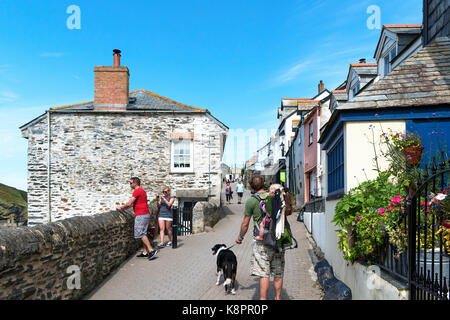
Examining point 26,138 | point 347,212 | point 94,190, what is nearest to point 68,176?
point 94,190

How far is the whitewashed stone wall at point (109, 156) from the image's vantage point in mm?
18172

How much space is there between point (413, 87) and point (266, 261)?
401cm

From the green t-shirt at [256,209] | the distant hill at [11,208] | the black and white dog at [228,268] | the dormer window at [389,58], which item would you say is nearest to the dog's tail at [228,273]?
the black and white dog at [228,268]

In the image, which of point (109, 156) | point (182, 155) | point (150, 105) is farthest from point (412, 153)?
point (109, 156)

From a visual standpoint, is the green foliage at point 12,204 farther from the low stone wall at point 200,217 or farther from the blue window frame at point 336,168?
the blue window frame at point 336,168

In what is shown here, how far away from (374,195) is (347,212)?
47 centimetres

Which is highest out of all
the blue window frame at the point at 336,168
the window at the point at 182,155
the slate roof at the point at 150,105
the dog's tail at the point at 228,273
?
the slate roof at the point at 150,105

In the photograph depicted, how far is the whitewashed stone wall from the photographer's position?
1817 centimetres

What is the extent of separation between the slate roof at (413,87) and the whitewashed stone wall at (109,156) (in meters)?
12.3

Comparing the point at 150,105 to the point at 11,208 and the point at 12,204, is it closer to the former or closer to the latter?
the point at 11,208

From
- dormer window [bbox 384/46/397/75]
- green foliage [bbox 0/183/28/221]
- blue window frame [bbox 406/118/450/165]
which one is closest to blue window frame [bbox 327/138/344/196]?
blue window frame [bbox 406/118/450/165]

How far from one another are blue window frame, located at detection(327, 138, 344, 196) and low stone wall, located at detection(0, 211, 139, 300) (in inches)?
188

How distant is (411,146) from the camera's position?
5.48m

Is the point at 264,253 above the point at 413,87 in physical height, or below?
below
